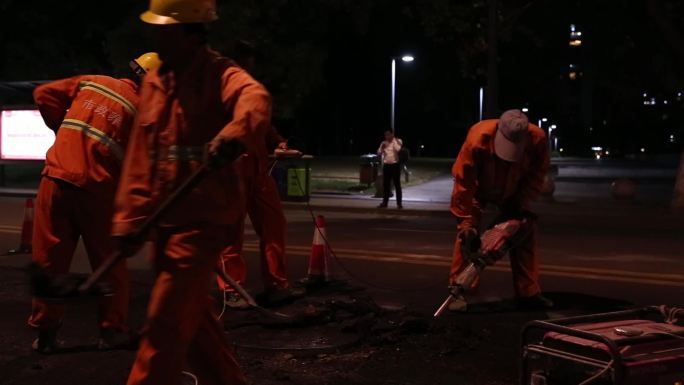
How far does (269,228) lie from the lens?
Result: 7.55 meters

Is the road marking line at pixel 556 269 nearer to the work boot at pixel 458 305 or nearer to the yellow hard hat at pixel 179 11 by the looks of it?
the work boot at pixel 458 305

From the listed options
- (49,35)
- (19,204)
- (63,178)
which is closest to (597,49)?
(19,204)

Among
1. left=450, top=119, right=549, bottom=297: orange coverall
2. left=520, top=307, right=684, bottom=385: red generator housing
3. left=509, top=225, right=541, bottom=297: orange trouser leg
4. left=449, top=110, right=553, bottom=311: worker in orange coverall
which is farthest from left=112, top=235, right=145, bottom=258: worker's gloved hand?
left=509, top=225, right=541, bottom=297: orange trouser leg

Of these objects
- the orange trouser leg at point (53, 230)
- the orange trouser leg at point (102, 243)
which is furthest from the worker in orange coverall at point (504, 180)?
the orange trouser leg at point (53, 230)

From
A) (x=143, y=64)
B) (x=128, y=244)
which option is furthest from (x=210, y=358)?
(x=143, y=64)

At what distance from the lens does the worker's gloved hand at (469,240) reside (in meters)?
6.88

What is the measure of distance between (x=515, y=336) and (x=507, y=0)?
667 inches

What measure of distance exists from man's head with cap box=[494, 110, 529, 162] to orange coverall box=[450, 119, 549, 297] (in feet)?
0.29

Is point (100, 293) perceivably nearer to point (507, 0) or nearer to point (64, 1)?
point (507, 0)

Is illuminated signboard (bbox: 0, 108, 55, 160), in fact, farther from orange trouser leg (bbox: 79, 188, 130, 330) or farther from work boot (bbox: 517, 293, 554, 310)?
orange trouser leg (bbox: 79, 188, 130, 330)

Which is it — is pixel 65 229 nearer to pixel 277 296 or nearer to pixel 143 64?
pixel 143 64

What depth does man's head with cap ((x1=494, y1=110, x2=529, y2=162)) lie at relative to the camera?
22.5 ft

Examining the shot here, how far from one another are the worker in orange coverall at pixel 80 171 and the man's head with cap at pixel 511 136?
9.35 ft

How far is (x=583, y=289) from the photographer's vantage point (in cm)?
848
